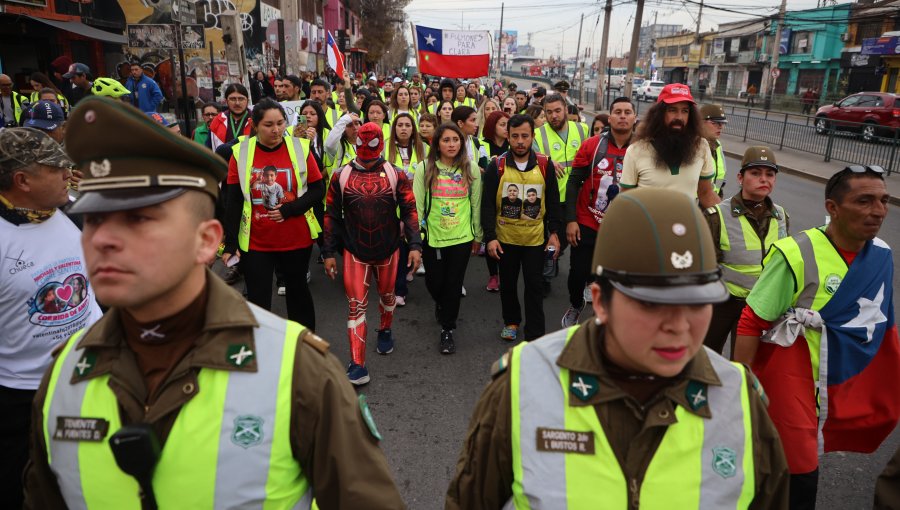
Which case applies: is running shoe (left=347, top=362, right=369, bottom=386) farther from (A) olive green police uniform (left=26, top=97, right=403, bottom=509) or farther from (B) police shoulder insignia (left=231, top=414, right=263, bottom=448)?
(B) police shoulder insignia (left=231, top=414, right=263, bottom=448)

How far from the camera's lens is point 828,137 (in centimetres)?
1662

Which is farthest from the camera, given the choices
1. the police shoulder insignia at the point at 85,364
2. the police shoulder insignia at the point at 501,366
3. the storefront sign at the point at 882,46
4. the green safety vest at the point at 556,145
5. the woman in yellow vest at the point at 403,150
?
the storefront sign at the point at 882,46

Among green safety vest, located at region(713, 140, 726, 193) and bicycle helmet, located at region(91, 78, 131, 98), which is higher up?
bicycle helmet, located at region(91, 78, 131, 98)

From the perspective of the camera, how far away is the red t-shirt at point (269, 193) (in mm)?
4535

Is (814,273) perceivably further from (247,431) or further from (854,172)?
(247,431)

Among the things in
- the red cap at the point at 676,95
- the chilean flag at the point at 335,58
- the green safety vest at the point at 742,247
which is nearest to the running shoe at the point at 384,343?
the green safety vest at the point at 742,247

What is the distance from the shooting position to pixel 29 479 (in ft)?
5.53

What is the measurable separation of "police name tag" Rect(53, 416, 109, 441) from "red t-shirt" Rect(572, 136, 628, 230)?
4.42m

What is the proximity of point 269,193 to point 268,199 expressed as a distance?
0.04 metres

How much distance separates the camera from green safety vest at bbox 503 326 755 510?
1.56 m

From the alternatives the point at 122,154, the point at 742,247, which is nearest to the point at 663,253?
the point at 122,154

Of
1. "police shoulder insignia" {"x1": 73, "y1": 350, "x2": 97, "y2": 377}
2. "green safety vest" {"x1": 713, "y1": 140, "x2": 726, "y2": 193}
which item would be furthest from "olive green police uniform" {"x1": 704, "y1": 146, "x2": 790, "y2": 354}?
"police shoulder insignia" {"x1": 73, "y1": 350, "x2": 97, "y2": 377}

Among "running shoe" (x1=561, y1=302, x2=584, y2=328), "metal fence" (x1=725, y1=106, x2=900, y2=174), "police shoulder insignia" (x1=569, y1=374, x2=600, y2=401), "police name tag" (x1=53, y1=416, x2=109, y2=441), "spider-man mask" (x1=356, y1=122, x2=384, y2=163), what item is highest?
"spider-man mask" (x1=356, y1=122, x2=384, y2=163)

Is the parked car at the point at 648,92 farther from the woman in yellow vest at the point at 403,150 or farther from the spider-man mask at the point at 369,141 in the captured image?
the spider-man mask at the point at 369,141
